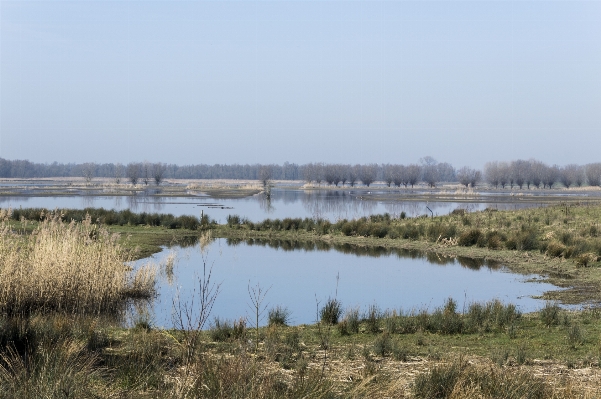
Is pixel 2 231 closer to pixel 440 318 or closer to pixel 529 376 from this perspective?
pixel 440 318

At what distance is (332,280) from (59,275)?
7773 millimetres

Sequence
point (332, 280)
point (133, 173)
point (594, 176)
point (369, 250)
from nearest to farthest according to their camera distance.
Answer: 1. point (332, 280)
2. point (369, 250)
3. point (133, 173)
4. point (594, 176)

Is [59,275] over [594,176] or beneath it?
beneath

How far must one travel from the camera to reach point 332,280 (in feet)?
55.6

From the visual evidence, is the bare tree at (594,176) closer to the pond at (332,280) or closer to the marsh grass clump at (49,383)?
the pond at (332,280)

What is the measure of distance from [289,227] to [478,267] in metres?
11.2

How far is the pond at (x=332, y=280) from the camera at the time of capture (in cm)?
1355

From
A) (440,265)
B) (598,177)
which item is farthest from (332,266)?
(598,177)

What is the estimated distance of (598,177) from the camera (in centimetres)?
14400

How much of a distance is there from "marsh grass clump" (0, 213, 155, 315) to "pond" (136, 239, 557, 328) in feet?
3.66

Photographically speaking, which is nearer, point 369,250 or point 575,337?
point 575,337

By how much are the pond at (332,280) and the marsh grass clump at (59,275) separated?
3.66 ft

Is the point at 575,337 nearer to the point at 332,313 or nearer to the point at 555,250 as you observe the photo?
the point at 332,313

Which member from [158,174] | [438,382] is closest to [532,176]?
[158,174]
